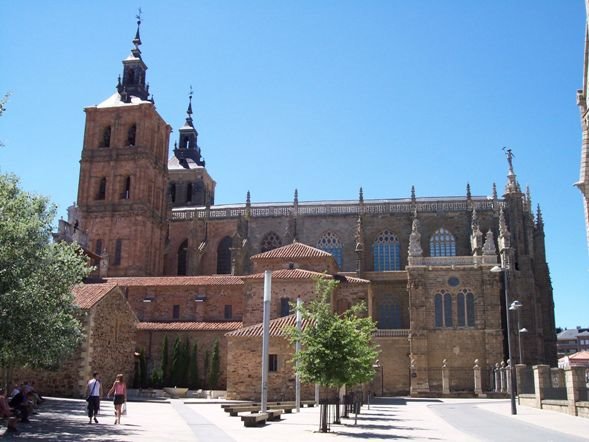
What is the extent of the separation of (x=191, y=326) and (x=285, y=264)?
305 inches

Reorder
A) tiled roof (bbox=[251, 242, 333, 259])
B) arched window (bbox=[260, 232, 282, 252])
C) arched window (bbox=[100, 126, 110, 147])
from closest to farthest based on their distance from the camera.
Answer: tiled roof (bbox=[251, 242, 333, 259]) → arched window (bbox=[260, 232, 282, 252]) → arched window (bbox=[100, 126, 110, 147])

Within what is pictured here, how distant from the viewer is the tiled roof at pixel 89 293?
107ft

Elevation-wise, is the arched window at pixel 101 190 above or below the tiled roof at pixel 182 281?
above

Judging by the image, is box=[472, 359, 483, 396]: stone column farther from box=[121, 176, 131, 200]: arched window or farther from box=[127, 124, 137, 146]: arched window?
box=[127, 124, 137, 146]: arched window

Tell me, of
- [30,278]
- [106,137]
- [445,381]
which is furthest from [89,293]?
[106,137]

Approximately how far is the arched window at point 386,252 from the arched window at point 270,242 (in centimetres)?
859

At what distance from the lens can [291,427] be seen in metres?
19.6

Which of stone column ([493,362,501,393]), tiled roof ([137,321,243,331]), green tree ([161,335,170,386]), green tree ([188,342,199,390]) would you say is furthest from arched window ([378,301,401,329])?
green tree ([161,335,170,386])

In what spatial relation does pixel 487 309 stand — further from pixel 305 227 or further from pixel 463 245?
pixel 305 227

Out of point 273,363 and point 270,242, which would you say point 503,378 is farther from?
point 270,242

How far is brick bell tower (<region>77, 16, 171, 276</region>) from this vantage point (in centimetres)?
5666

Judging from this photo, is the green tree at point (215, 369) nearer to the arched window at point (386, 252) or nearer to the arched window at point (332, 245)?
the arched window at point (332, 245)

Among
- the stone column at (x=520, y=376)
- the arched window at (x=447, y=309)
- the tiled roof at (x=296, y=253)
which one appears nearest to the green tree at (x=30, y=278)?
the tiled roof at (x=296, y=253)

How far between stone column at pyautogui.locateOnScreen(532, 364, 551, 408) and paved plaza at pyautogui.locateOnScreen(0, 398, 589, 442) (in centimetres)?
407
